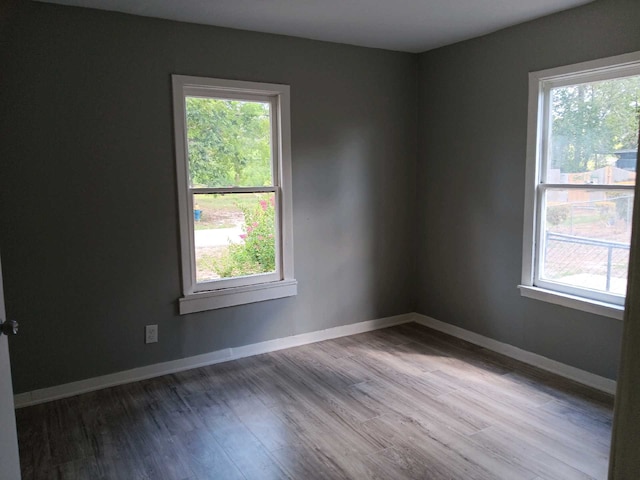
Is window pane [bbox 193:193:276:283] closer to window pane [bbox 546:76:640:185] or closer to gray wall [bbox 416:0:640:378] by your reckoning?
gray wall [bbox 416:0:640:378]

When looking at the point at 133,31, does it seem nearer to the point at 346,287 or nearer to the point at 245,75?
the point at 245,75

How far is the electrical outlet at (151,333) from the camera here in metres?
3.43

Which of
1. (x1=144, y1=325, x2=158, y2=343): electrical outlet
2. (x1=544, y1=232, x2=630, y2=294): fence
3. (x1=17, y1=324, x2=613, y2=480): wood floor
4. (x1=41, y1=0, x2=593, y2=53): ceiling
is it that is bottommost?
(x1=17, y1=324, x2=613, y2=480): wood floor

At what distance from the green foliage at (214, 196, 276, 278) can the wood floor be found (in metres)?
0.68

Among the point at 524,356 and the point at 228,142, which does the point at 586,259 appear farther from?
the point at 228,142

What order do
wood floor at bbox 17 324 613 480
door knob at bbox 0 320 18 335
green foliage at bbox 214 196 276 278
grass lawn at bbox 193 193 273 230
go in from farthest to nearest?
green foliage at bbox 214 196 276 278 → grass lawn at bbox 193 193 273 230 → wood floor at bbox 17 324 613 480 → door knob at bbox 0 320 18 335

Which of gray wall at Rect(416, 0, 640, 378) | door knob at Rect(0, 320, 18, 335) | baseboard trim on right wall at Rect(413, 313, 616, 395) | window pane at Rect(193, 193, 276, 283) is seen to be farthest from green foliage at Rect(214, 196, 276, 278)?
door knob at Rect(0, 320, 18, 335)

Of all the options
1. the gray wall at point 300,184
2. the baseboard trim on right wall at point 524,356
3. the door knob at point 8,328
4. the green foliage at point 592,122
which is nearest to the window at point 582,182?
the green foliage at point 592,122

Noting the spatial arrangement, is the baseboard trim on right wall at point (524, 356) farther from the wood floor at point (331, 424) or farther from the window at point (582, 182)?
the window at point (582, 182)

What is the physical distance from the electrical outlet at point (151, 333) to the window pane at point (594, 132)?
289cm

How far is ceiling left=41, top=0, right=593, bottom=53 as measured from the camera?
9.87 ft

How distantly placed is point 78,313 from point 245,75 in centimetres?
196

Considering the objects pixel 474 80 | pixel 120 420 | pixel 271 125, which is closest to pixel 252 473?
pixel 120 420

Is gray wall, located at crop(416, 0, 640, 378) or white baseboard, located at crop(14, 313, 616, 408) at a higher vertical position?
gray wall, located at crop(416, 0, 640, 378)
